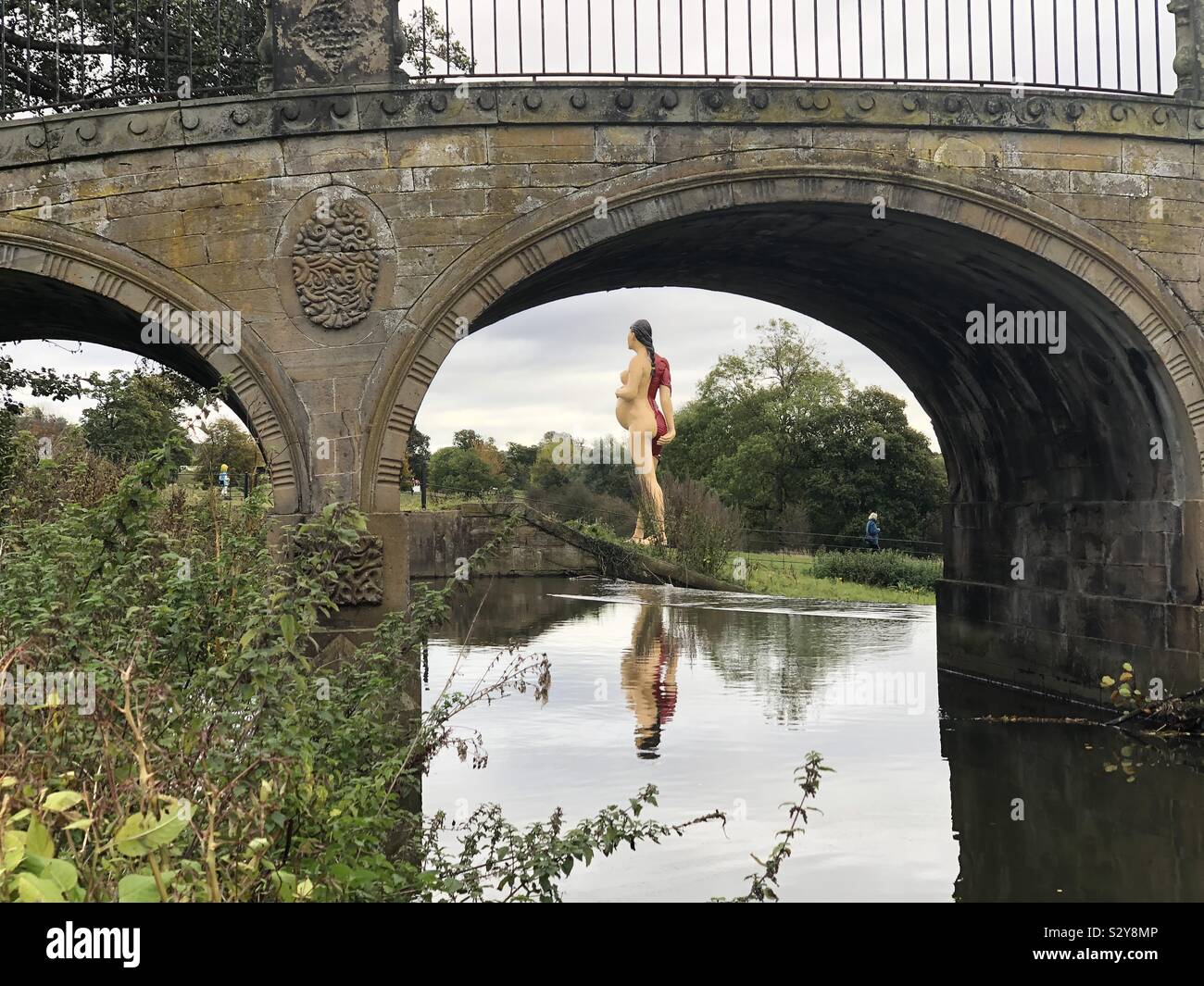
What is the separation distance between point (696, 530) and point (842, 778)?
16323 millimetres

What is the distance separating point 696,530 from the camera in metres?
24.3

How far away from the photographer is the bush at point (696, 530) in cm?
2423

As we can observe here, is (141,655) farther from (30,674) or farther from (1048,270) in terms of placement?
(1048,270)

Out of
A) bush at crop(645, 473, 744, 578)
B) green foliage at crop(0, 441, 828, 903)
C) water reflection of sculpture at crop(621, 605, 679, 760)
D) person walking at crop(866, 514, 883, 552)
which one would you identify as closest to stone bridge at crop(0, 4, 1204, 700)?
water reflection of sculpture at crop(621, 605, 679, 760)

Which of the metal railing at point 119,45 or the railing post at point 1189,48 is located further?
the metal railing at point 119,45

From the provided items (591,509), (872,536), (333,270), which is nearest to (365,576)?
(333,270)

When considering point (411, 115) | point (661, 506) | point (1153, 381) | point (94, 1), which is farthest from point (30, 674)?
point (661, 506)

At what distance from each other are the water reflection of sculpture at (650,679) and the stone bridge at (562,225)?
248 cm

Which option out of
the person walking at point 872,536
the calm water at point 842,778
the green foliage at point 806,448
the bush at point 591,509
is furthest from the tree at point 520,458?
the calm water at point 842,778

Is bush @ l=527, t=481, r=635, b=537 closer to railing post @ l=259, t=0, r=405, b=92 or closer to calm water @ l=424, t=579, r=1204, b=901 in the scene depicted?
calm water @ l=424, t=579, r=1204, b=901

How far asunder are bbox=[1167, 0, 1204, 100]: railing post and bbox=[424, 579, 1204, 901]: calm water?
5030 millimetres

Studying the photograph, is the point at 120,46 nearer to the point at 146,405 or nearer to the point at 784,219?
the point at 146,405

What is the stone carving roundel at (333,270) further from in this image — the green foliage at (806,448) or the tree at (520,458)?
the tree at (520,458)

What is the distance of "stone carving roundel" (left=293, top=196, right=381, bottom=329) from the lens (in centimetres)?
809
